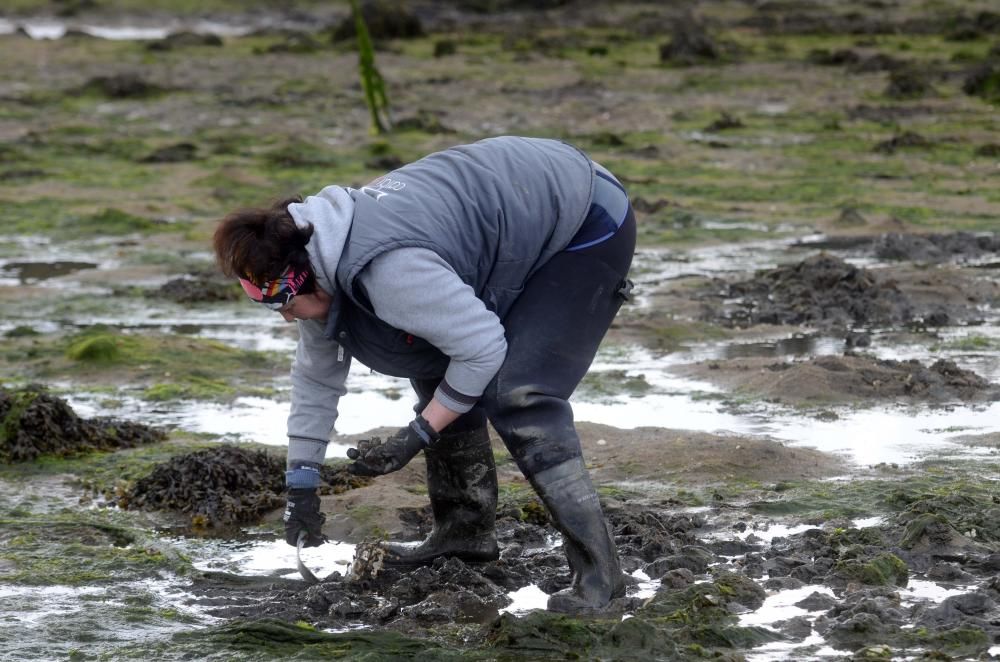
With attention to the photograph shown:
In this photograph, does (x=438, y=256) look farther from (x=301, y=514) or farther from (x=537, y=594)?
(x=537, y=594)

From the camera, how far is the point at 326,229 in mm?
4629

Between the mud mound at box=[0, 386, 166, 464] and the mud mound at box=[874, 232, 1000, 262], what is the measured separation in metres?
6.78

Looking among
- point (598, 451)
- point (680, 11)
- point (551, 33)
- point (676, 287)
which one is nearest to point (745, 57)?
point (551, 33)

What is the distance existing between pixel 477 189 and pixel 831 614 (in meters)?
1.80

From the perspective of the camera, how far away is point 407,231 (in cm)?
457

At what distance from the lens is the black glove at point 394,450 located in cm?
481

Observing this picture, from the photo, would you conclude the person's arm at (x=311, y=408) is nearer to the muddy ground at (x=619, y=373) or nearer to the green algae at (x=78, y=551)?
the muddy ground at (x=619, y=373)

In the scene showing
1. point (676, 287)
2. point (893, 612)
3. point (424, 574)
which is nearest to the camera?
point (893, 612)

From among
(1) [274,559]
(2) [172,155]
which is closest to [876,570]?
(1) [274,559]

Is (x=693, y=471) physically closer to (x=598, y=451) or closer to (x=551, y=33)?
(x=598, y=451)

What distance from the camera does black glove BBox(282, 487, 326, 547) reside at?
5254 mm

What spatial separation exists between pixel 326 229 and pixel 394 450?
74 centimetres

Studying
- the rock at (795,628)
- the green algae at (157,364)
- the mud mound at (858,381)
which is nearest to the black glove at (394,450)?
the rock at (795,628)

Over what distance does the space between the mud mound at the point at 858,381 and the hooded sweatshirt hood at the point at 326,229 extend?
411 cm
